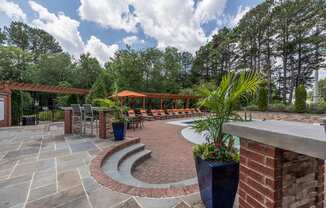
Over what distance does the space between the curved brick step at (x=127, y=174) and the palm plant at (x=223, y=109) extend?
90cm

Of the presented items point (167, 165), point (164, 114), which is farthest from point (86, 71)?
point (167, 165)

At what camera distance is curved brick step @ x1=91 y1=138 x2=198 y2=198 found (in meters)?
2.48

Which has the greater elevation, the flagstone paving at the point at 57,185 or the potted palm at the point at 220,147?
the potted palm at the point at 220,147

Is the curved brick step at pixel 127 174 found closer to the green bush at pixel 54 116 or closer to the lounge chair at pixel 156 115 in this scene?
the lounge chair at pixel 156 115

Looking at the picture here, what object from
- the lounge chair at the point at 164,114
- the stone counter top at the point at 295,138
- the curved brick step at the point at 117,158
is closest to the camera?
the stone counter top at the point at 295,138

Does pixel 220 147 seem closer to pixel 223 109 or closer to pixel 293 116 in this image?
pixel 223 109

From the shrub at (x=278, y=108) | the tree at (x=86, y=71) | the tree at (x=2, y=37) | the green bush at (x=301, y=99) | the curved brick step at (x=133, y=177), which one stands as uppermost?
the tree at (x=2, y=37)

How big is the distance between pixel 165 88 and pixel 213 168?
20930 millimetres

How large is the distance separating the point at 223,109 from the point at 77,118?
5921 mm

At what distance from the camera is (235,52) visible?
23.8 m

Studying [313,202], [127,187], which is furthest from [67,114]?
[313,202]

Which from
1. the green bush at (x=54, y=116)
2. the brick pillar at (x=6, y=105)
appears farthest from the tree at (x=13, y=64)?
the brick pillar at (x=6, y=105)

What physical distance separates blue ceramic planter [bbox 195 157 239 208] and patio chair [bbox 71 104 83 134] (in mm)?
5474

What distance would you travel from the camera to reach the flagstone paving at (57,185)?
218 cm
